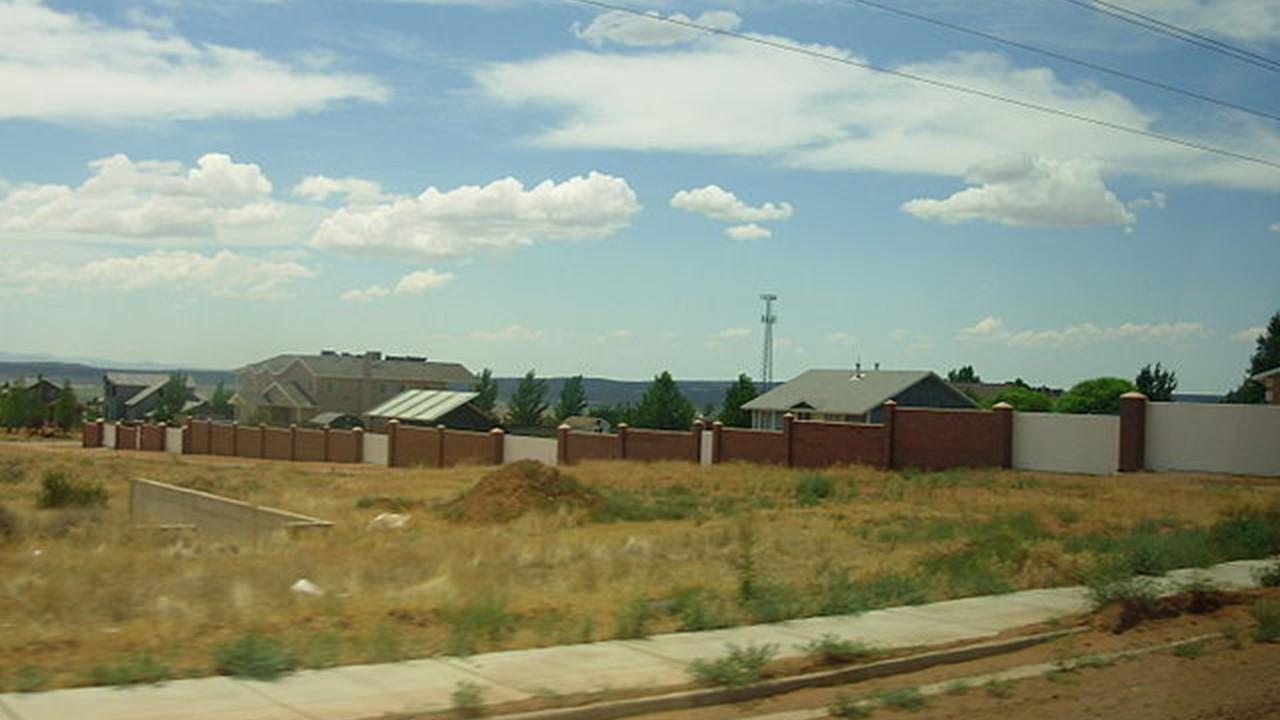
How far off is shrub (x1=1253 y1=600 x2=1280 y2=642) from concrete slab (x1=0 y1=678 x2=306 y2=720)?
10.1 m

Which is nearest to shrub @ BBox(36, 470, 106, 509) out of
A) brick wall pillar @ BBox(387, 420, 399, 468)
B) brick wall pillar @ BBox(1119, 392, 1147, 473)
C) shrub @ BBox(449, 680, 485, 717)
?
shrub @ BBox(449, 680, 485, 717)

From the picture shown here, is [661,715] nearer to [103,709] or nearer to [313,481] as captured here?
[103,709]

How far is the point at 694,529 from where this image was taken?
27.3 meters

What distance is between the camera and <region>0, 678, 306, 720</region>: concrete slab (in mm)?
9781

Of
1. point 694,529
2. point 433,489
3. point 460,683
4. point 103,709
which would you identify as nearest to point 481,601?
point 460,683

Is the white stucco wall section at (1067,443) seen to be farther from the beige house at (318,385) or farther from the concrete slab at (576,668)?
the beige house at (318,385)

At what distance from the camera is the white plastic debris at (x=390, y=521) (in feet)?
98.7

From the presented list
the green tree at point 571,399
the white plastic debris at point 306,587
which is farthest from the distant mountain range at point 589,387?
the white plastic debris at point 306,587

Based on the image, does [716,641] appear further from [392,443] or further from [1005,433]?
[392,443]

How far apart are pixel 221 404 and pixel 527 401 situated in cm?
3411

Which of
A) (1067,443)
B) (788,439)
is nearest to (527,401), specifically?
(788,439)

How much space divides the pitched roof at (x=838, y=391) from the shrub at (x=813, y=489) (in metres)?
37.3

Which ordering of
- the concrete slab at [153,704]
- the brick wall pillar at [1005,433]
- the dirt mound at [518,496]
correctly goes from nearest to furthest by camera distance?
the concrete slab at [153,704] → the dirt mound at [518,496] → the brick wall pillar at [1005,433]

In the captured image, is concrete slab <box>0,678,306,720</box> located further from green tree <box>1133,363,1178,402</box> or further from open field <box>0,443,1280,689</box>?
green tree <box>1133,363,1178,402</box>
